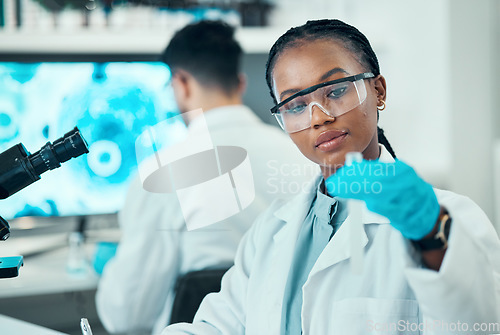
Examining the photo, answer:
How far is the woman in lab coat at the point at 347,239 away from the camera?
517 millimetres

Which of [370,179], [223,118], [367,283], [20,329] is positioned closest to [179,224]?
[223,118]

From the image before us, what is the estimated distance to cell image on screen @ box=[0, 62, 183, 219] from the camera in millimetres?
1602

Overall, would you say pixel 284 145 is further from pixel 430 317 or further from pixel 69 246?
pixel 69 246

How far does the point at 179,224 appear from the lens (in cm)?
120

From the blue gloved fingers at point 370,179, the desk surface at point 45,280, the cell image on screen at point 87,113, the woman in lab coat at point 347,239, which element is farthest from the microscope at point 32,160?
the cell image on screen at point 87,113

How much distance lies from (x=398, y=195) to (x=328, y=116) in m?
0.17

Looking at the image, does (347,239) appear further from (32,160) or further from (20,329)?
(20,329)

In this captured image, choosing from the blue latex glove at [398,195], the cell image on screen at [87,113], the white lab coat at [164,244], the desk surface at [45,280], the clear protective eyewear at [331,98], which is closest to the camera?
the blue latex glove at [398,195]

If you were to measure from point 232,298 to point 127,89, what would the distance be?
1.06 metres

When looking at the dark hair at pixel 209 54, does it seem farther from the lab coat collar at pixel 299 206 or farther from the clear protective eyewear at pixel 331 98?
the clear protective eyewear at pixel 331 98

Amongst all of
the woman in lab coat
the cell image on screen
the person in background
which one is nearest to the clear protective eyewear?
the woman in lab coat

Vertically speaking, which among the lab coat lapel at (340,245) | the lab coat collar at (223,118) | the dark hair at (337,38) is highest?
the dark hair at (337,38)

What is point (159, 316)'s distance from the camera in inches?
49.9

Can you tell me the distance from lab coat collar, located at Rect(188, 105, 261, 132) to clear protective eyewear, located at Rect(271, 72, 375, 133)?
0.49 meters
